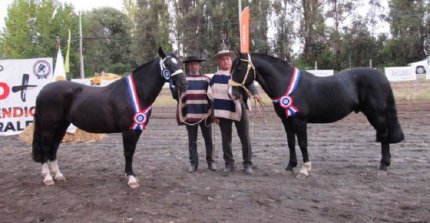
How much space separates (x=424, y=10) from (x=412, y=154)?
139 feet

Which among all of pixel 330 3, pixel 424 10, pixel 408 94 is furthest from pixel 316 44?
pixel 408 94

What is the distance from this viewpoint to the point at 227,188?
642cm

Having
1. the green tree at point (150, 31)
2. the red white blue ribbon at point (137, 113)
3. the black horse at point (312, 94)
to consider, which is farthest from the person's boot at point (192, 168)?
the green tree at point (150, 31)

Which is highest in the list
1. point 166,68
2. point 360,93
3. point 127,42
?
point 127,42

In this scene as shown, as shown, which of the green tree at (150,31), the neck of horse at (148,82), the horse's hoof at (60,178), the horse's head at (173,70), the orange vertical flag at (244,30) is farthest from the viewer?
the green tree at (150,31)

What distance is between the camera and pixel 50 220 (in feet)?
17.2

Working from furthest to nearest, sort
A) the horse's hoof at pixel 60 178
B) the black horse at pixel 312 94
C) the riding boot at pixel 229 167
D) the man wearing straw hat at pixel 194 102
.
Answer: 1. the riding boot at pixel 229 167
2. the man wearing straw hat at pixel 194 102
3. the horse's hoof at pixel 60 178
4. the black horse at pixel 312 94

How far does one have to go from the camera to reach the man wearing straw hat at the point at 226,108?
7.27 m

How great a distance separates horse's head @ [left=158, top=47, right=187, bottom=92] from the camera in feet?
21.1

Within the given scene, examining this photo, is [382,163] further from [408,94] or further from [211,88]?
[408,94]

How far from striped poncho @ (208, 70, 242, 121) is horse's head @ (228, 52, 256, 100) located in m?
0.26

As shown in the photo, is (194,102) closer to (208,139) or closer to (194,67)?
(194,67)

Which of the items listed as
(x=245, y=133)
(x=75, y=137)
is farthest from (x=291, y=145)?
(x=75, y=137)

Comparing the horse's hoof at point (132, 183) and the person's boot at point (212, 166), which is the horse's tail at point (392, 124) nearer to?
the person's boot at point (212, 166)
